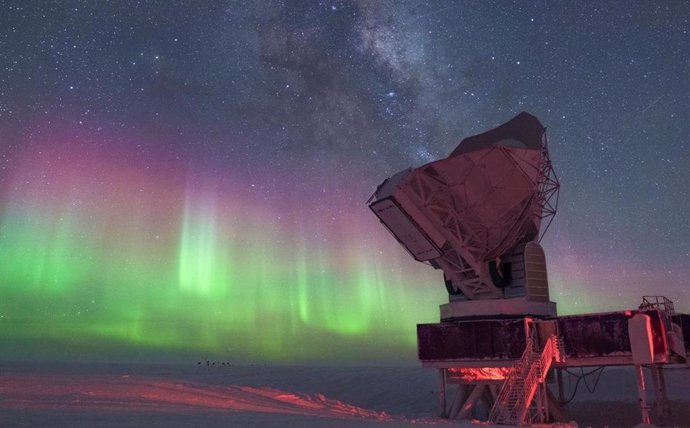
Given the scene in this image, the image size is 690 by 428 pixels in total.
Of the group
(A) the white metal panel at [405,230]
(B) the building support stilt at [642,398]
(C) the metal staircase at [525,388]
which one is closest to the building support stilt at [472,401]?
(C) the metal staircase at [525,388]

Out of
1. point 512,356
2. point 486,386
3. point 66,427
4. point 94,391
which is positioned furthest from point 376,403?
point 66,427

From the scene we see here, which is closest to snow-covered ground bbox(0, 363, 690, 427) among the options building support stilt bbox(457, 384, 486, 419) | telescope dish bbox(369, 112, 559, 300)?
building support stilt bbox(457, 384, 486, 419)

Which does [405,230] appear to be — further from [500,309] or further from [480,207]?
[500,309]

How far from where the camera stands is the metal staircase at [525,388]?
2586 centimetres

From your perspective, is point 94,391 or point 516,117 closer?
point 94,391

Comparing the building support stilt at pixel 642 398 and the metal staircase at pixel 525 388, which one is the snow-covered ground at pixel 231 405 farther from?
the building support stilt at pixel 642 398

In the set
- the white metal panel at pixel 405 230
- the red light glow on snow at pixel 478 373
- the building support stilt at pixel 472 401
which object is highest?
the white metal panel at pixel 405 230

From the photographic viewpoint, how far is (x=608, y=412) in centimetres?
3841

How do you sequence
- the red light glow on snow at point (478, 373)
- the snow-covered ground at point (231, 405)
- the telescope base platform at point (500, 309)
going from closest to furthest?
the snow-covered ground at point (231, 405)
the telescope base platform at point (500, 309)
the red light glow on snow at point (478, 373)

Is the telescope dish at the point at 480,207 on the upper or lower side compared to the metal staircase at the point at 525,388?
upper

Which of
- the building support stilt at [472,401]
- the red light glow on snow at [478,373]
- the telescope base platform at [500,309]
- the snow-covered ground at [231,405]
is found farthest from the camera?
the building support stilt at [472,401]

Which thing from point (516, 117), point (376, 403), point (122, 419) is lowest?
point (376, 403)

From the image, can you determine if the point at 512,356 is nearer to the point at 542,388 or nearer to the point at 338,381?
the point at 542,388

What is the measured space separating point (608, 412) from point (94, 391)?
33153mm
